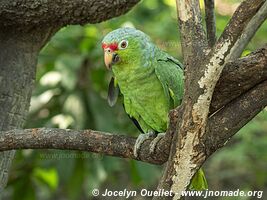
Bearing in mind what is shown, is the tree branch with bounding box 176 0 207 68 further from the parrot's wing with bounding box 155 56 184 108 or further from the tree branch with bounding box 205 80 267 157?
the parrot's wing with bounding box 155 56 184 108

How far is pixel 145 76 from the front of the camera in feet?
8.09

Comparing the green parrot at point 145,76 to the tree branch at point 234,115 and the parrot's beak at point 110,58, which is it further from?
the tree branch at point 234,115

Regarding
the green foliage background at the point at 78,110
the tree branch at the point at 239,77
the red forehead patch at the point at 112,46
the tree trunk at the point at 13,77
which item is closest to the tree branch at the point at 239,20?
the tree branch at the point at 239,77

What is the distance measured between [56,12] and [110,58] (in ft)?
1.32

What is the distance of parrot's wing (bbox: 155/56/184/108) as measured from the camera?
2365 mm

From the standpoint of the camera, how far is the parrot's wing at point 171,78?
2.37m

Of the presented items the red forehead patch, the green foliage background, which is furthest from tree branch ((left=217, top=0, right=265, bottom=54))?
the green foliage background

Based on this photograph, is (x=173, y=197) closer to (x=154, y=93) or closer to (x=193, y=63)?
(x=193, y=63)

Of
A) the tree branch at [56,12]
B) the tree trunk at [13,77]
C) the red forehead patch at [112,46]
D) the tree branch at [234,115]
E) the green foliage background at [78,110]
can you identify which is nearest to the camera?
the tree branch at [234,115]

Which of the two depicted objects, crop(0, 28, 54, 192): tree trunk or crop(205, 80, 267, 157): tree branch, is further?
crop(0, 28, 54, 192): tree trunk

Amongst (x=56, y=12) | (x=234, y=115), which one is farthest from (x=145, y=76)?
(x=234, y=115)

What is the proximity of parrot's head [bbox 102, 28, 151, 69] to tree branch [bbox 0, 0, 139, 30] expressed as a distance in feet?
0.46

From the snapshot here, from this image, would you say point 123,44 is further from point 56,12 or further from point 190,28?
point 190,28

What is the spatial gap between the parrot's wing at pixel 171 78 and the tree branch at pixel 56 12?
34 centimetres
